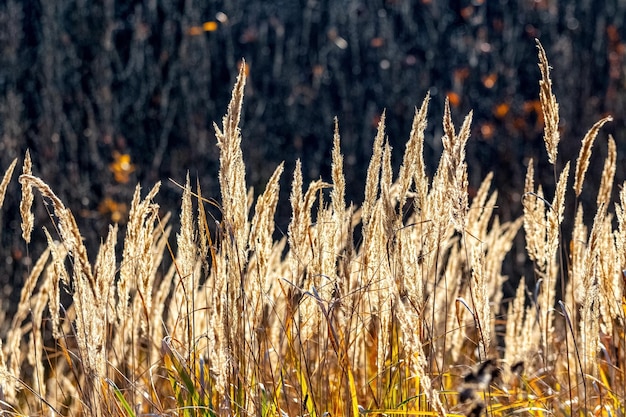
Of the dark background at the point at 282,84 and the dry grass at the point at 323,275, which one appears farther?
the dark background at the point at 282,84

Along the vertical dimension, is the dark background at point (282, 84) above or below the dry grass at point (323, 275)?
above

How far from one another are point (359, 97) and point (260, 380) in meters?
5.21

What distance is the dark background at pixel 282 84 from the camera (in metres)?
6.39

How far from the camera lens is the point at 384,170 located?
185cm

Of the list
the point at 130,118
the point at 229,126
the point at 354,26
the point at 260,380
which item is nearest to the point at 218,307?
the point at 260,380

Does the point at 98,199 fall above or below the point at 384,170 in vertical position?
above

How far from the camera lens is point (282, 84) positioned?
7137mm

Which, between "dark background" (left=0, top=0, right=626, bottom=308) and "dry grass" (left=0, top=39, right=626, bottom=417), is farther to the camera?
"dark background" (left=0, top=0, right=626, bottom=308)

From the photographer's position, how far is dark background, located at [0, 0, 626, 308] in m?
6.39

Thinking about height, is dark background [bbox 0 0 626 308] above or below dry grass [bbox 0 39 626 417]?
above

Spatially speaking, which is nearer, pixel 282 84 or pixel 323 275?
pixel 323 275

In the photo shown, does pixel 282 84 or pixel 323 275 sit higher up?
pixel 282 84

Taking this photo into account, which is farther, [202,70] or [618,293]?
[202,70]

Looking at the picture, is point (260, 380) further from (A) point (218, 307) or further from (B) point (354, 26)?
(B) point (354, 26)
